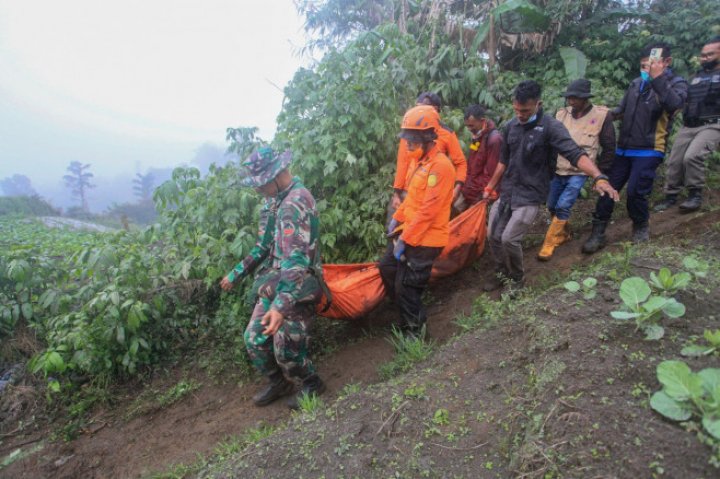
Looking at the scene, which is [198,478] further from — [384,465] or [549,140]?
[549,140]

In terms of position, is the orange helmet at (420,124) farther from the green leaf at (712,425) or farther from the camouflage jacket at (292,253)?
the green leaf at (712,425)

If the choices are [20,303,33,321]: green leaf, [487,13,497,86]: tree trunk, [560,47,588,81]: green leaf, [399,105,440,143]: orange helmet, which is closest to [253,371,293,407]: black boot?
[399,105,440,143]: orange helmet

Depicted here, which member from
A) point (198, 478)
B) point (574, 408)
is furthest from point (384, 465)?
point (198, 478)

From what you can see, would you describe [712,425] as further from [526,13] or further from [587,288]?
[526,13]

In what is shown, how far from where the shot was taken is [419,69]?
620 centimetres

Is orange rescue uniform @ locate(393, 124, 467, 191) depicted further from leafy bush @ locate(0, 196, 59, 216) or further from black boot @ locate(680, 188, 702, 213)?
leafy bush @ locate(0, 196, 59, 216)

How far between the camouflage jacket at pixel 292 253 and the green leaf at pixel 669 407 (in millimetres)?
2105

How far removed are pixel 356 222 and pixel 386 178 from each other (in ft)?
2.38

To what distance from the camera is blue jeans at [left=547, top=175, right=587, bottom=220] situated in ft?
12.9

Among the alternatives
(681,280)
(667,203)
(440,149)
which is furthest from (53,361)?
(667,203)

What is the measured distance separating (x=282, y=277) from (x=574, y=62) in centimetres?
667

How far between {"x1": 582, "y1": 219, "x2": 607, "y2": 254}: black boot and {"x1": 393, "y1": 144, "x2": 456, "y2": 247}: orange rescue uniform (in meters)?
1.91

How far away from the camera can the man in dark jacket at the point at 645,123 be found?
12.4 feet

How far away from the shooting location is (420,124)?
311cm
